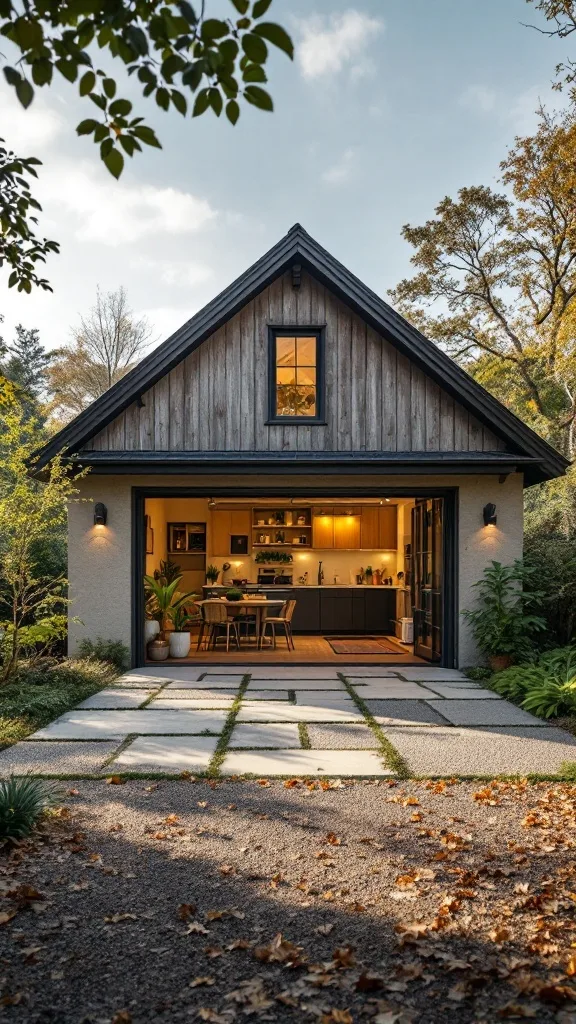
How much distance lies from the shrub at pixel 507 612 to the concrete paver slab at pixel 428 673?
53 cm

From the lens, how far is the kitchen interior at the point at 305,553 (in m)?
15.1

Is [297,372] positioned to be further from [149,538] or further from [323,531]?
[323,531]

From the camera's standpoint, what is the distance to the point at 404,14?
9758mm

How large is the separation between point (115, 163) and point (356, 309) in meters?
7.74

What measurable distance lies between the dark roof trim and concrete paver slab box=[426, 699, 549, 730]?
315 centimetres

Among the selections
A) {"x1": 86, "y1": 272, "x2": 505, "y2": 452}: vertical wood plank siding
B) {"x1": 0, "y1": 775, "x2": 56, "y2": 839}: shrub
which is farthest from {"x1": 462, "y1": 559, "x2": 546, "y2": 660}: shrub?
{"x1": 0, "y1": 775, "x2": 56, "y2": 839}: shrub

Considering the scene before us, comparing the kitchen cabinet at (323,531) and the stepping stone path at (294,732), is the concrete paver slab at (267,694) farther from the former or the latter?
the kitchen cabinet at (323,531)

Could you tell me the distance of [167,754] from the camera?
5488 mm

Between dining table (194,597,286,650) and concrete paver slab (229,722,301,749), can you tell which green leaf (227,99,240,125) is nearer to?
concrete paver slab (229,722,301,749)

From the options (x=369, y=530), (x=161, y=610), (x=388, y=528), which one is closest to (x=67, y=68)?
(x=161, y=610)

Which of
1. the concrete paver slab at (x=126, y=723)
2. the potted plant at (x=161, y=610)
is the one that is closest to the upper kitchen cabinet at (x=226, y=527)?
the potted plant at (x=161, y=610)

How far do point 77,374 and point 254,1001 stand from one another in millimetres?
23666

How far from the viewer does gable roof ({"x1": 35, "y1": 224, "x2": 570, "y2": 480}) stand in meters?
9.52

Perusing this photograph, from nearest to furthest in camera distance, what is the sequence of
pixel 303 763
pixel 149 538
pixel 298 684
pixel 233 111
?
1. pixel 233 111
2. pixel 303 763
3. pixel 298 684
4. pixel 149 538
